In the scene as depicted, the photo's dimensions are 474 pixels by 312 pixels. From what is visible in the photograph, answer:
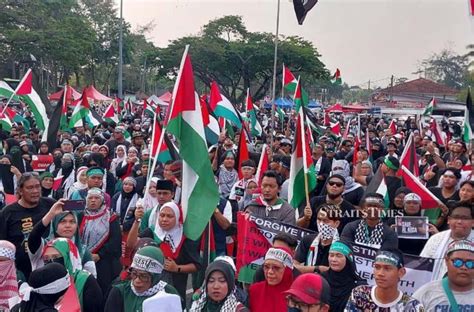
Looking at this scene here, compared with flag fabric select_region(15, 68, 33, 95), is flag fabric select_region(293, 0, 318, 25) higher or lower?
higher

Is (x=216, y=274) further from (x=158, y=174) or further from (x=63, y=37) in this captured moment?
(x=63, y=37)

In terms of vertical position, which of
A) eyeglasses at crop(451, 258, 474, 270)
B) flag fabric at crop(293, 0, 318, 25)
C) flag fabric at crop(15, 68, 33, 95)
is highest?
flag fabric at crop(293, 0, 318, 25)

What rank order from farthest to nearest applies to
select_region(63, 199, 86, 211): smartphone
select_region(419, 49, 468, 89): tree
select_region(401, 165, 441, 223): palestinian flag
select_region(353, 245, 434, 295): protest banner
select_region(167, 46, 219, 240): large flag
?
select_region(419, 49, 468, 89): tree
select_region(401, 165, 441, 223): palestinian flag
select_region(167, 46, 219, 240): large flag
select_region(63, 199, 86, 211): smartphone
select_region(353, 245, 434, 295): protest banner

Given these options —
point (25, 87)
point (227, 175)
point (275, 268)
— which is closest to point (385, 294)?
point (275, 268)

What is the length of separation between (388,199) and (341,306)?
3216mm

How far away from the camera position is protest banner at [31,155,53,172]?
9.16 metres

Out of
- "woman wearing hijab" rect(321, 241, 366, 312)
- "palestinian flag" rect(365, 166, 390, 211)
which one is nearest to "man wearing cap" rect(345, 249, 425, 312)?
"woman wearing hijab" rect(321, 241, 366, 312)

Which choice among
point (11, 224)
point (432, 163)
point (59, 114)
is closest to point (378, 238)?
point (11, 224)

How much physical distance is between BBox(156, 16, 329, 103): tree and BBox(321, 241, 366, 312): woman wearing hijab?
117 feet

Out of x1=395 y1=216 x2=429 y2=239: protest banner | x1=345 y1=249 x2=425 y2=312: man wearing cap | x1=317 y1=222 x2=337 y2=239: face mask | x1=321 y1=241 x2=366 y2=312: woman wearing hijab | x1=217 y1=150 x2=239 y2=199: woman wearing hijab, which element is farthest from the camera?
x1=217 y1=150 x2=239 y2=199: woman wearing hijab

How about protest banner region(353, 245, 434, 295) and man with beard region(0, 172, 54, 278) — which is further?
man with beard region(0, 172, 54, 278)

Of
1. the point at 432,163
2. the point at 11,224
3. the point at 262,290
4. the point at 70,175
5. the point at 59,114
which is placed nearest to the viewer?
the point at 262,290

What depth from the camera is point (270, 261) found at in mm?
4188

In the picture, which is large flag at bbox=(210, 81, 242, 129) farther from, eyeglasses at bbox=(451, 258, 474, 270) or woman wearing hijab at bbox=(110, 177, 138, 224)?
eyeglasses at bbox=(451, 258, 474, 270)
